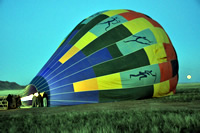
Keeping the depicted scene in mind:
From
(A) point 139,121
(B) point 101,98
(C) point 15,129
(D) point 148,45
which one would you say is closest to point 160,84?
(D) point 148,45

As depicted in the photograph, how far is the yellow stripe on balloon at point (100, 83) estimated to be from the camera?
842cm

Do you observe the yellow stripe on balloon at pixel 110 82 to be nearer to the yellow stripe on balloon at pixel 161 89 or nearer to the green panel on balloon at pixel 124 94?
the green panel on balloon at pixel 124 94

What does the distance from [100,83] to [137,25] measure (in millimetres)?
3844

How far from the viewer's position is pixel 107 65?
8.73 metres

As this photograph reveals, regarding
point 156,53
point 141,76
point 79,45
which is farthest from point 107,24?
point 141,76

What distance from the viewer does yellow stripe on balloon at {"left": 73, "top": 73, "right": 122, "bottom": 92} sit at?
8.42 m

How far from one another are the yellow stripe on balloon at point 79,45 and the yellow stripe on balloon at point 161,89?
3.98 metres

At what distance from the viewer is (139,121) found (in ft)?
14.3

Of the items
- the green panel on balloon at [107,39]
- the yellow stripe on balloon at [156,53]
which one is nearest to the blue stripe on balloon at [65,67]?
the green panel on balloon at [107,39]

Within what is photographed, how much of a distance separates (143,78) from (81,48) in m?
3.26

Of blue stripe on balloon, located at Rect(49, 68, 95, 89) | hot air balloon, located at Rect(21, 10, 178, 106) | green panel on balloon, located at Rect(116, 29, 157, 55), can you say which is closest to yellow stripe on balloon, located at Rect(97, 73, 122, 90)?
hot air balloon, located at Rect(21, 10, 178, 106)

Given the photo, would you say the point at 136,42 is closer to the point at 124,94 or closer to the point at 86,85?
the point at 124,94

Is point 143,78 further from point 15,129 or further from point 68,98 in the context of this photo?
point 15,129

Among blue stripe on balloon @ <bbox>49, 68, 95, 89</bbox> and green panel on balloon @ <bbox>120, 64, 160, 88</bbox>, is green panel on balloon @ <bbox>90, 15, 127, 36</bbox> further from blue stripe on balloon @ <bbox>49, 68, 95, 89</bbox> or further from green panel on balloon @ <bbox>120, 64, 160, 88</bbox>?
green panel on balloon @ <bbox>120, 64, 160, 88</bbox>
